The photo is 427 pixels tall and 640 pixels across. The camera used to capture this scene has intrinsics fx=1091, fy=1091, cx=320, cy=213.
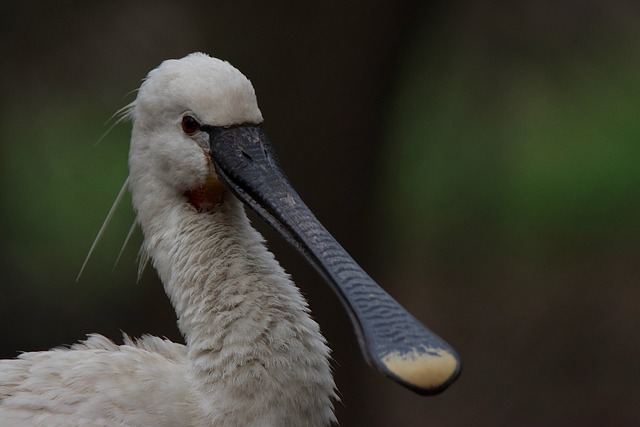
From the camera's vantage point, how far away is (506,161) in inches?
372

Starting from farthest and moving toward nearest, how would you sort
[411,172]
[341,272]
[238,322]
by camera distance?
1. [411,172]
2. [238,322]
3. [341,272]

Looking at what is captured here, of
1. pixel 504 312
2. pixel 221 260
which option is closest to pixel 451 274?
pixel 504 312

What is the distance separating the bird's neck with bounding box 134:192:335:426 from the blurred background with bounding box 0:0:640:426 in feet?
6.17

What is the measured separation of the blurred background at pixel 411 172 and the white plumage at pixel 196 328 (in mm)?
1878

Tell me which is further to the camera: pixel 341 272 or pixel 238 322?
pixel 238 322

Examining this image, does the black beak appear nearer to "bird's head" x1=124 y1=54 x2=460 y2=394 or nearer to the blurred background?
"bird's head" x1=124 y1=54 x2=460 y2=394

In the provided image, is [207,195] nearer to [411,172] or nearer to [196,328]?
[196,328]

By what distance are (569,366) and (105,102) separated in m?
3.80

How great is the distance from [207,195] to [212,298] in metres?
0.29

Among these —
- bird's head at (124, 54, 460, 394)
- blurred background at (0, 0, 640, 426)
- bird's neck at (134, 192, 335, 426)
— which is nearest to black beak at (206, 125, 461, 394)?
bird's head at (124, 54, 460, 394)

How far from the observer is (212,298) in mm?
2904

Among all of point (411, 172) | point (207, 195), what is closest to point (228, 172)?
point (207, 195)

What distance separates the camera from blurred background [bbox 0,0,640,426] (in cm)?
525

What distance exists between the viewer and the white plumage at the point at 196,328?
2.81 metres
